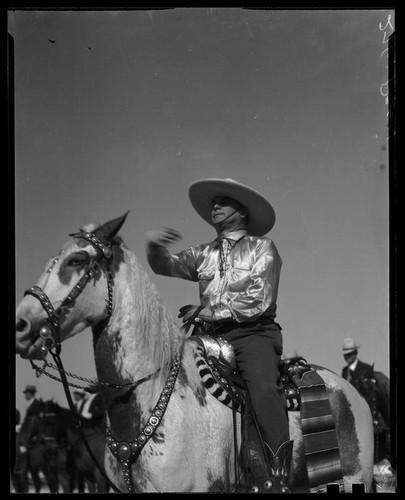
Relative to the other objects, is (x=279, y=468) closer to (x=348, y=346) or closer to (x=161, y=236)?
(x=161, y=236)

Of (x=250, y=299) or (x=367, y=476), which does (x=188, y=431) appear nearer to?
(x=250, y=299)

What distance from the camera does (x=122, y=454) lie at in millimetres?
4445

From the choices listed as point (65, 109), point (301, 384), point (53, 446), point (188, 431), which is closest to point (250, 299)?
point (301, 384)

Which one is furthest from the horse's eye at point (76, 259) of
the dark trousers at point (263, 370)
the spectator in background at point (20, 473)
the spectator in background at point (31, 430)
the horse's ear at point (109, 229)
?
the spectator in background at point (31, 430)

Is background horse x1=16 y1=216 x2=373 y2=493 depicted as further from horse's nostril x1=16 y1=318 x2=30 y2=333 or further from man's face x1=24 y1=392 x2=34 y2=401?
man's face x1=24 y1=392 x2=34 y2=401

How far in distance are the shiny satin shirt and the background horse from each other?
54 centimetres

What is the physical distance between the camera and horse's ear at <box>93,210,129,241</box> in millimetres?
4566

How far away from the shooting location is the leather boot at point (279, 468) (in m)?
4.71

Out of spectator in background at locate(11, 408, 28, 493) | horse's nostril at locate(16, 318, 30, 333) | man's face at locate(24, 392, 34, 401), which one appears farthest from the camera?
man's face at locate(24, 392, 34, 401)

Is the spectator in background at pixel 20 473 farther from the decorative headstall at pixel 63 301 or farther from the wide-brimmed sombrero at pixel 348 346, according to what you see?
the wide-brimmed sombrero at pixel 348 346

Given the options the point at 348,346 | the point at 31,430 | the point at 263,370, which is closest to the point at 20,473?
the point at 31,430

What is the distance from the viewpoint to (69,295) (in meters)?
4.37

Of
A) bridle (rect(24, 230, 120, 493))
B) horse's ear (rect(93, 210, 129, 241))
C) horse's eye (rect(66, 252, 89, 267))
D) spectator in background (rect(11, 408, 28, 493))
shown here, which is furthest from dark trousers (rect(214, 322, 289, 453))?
spectator in background (rect(11, 408, 28, 493))

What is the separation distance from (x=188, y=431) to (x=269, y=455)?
1.96 ft
